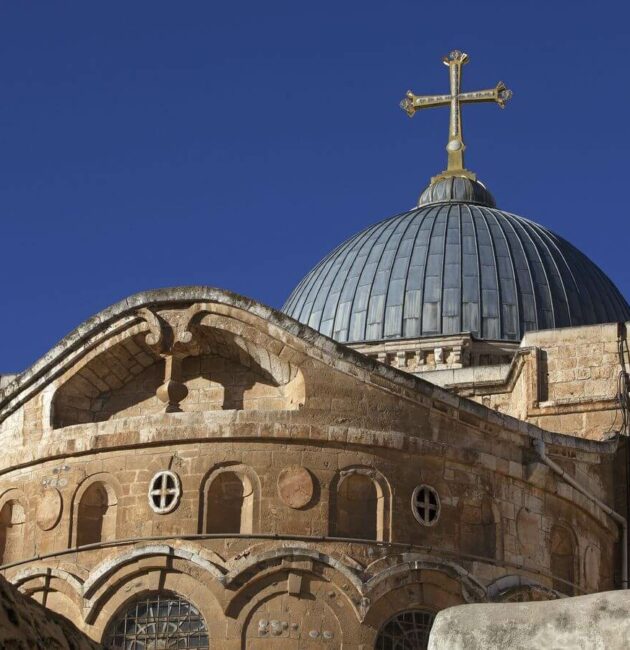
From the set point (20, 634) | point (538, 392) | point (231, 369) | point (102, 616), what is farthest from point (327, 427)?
point (20, 634)

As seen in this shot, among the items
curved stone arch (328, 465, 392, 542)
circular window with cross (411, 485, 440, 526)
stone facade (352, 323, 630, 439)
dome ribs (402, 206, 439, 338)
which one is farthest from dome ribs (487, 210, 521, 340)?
curved stone arch (328, 465, 392, 542)

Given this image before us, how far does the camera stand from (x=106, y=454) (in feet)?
89.5

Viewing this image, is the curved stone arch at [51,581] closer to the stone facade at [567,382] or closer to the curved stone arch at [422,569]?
the curved stone arch at [422,569]

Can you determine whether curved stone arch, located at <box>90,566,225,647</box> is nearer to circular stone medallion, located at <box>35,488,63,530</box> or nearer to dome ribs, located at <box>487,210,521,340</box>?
circular stone medallion, located at <box>35,488,63,530</box>

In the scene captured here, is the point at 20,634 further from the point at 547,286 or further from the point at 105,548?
the point at 547,286

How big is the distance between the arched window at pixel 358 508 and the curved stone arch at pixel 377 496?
1cm

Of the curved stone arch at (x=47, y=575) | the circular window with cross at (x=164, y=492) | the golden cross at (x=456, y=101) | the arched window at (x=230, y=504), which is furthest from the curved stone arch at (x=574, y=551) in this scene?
the golden cross at (x=456, y=101)

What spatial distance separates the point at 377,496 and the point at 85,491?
4.26 metres

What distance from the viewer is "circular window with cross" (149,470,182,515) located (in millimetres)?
26484

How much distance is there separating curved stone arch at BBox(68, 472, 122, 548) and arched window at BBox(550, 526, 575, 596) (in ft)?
21.7

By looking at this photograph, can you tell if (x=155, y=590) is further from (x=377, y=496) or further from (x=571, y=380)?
(x=571, y=380)

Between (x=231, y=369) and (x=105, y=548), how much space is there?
340 cm

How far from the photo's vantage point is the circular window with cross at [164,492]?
86.9 feet

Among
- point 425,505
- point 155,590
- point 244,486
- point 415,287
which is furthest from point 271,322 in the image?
point 415,287
